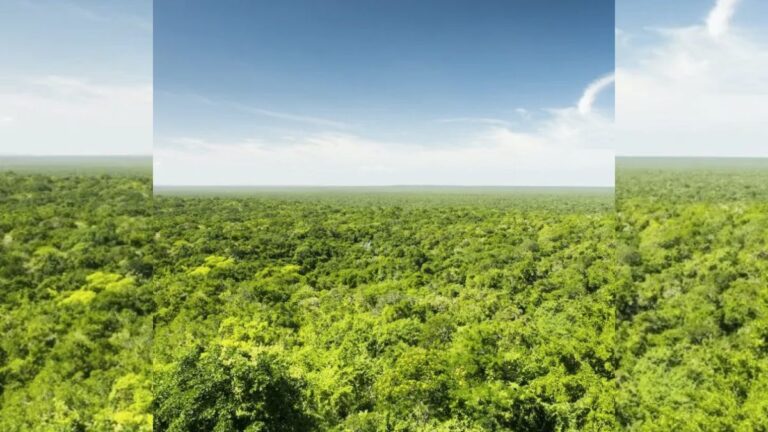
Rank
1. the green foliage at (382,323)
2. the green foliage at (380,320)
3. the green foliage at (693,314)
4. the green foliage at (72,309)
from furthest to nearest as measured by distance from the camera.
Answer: the green foliage at (693,314) < the green foliage at (72,309) < the green foliage at (380,320) < the green foliage at (382,323)

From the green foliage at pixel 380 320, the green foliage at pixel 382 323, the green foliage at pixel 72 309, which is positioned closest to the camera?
the green foliage at pixel 382 323

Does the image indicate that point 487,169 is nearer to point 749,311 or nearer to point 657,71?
point 657,71

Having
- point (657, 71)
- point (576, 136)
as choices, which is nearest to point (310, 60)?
point (576, 136)

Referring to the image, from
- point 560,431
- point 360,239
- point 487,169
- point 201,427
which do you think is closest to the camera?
point 201,427

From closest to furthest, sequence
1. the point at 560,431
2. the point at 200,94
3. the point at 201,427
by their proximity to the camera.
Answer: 1. the point at 201,427
2. the point at 560,431
3. the point at 200,94

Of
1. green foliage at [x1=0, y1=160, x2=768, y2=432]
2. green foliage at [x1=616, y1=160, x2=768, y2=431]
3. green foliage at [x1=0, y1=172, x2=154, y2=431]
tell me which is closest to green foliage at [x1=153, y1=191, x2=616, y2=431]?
green foliage at [x1=0, y1=160, x2=768, y2=432]

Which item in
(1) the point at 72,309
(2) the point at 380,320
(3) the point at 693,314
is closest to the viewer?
(1) the point at 72,309

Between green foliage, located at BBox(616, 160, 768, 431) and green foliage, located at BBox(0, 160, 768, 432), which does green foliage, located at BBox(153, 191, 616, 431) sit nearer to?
green foliage, located at BBox(0, 160, 768, 432)

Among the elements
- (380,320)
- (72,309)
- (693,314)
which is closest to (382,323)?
(380,320)

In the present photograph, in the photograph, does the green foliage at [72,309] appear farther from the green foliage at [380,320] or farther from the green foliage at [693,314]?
the green foliage at [693,314]

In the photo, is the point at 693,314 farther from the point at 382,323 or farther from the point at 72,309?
the point at 72,309

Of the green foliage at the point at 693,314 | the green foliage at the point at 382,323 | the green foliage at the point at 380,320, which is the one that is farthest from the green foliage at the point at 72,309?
the green foliage at the point at 693,314
